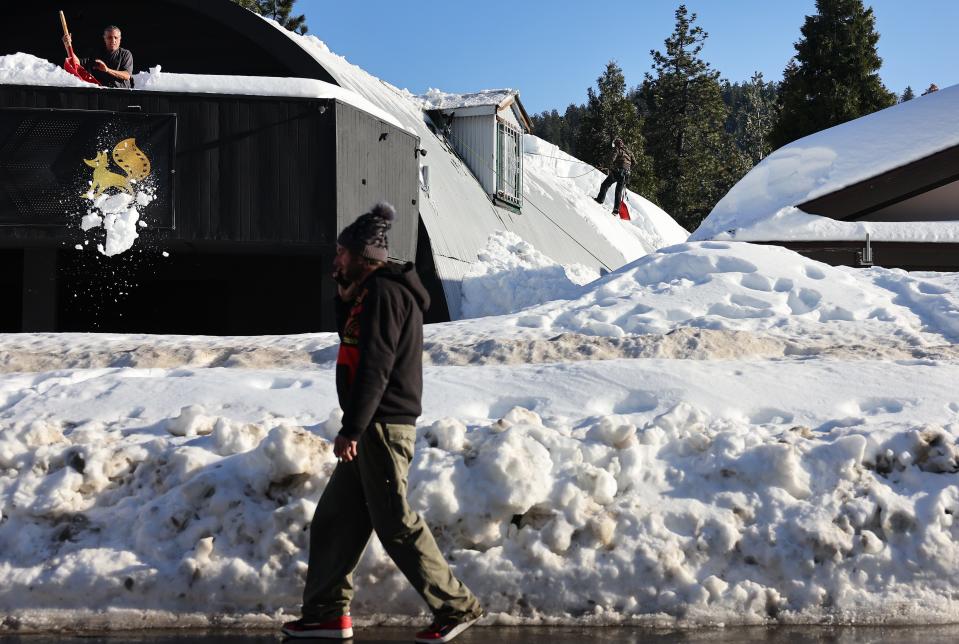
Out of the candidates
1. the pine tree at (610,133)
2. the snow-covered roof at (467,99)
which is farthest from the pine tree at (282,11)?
the snow-covered roof at (467,99)

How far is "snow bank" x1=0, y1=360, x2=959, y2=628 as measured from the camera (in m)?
4.80

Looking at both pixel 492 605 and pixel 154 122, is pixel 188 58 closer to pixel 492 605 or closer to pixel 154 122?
pixel 154 122

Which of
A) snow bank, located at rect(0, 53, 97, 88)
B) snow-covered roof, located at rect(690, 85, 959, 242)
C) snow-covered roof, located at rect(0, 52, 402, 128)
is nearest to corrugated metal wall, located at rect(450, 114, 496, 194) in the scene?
snow-covered roof, located at rect(690, 85, 959, 242)

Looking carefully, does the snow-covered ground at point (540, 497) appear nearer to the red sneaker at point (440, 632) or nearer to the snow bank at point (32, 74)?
the red sneaker at point (440, 632)

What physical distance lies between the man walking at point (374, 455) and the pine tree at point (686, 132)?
157ft

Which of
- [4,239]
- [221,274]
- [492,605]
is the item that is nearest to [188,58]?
[221,274]

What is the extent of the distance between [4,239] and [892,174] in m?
13.4

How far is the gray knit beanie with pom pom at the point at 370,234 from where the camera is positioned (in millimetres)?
4457

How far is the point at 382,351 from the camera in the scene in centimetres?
423

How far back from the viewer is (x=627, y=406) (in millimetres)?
6863

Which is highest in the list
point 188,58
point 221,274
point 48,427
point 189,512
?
point 188,58

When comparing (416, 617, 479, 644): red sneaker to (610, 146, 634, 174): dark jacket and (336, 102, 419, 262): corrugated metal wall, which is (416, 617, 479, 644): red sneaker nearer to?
(336, 102, 419, 262): corrugated metal wall

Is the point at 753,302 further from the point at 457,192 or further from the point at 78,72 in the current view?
the point at 78,72

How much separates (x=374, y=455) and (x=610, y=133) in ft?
158
